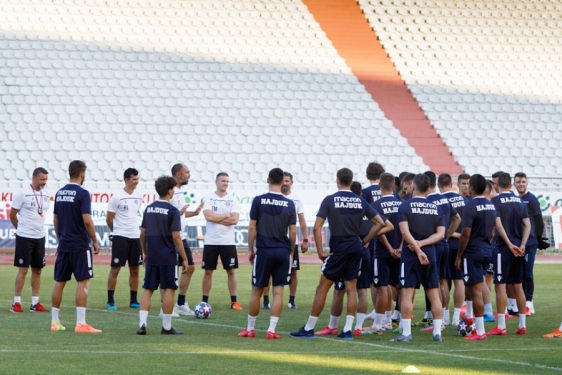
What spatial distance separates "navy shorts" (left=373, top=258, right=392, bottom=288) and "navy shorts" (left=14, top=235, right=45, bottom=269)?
215 inches

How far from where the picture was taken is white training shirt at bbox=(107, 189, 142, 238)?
14797 mm

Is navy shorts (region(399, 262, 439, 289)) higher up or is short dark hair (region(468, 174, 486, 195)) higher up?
short dark hair (region(468, 174, 486, 195))

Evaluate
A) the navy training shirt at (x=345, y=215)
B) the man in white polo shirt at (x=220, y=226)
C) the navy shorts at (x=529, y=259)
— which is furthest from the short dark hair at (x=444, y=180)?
the man in white polo shirt at (x=220, y=226)

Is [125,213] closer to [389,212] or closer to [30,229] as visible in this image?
[30,229]

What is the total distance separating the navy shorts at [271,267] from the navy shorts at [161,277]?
0.95 metres

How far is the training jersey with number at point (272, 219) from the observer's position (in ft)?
36.2

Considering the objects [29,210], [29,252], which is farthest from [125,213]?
[29,252]

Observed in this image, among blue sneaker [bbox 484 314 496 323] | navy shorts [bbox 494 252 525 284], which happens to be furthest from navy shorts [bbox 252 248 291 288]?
blue sneaker [bbox 484 314 496 323]

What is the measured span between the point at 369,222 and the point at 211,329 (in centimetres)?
247

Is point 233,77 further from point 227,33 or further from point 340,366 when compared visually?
point 340,366

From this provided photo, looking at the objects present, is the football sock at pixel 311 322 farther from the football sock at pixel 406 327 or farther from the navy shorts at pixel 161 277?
the navy shorts at pixel 161 277

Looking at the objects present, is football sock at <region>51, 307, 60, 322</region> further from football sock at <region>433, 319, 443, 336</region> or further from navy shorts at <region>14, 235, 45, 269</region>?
football sock at <region>433, 319, 443, 336</region>

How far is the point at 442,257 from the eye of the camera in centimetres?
1204

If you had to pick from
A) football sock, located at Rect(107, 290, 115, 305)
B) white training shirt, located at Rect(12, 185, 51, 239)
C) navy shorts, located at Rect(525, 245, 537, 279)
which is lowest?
football sock, located at Rect(107, 290, 115, 305)
